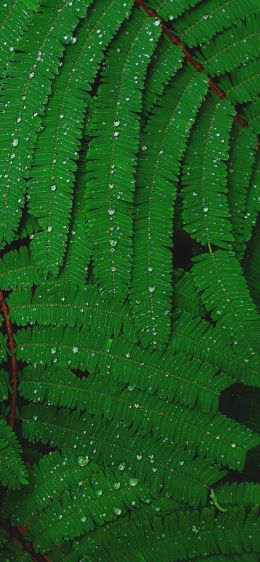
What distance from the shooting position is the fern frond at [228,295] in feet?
7.30

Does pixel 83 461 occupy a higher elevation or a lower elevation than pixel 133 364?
lower

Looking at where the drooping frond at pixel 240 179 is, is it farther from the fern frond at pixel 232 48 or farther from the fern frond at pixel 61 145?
the fern frond at pixel 61 145

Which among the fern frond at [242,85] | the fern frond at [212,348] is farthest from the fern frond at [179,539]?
the fern frond at [242,85]

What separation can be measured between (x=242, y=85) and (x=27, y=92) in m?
0.86

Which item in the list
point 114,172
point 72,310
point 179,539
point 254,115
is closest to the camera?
point 179,539

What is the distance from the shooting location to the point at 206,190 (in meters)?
2.27

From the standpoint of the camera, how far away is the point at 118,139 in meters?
2.22

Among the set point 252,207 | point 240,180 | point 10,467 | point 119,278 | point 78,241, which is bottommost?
point 10,467

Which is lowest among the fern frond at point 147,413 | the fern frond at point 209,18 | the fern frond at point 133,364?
the fern frond at point 147,413

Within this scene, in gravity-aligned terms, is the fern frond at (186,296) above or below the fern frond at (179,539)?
above

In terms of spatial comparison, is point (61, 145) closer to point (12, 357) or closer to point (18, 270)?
point (18, 270)

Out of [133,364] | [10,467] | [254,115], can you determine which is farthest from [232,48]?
[10,467]

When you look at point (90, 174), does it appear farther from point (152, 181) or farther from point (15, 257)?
point (15, 257)

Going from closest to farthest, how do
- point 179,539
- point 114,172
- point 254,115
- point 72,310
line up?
point 179,539
point 114,172
point 72,310
point 254,115
